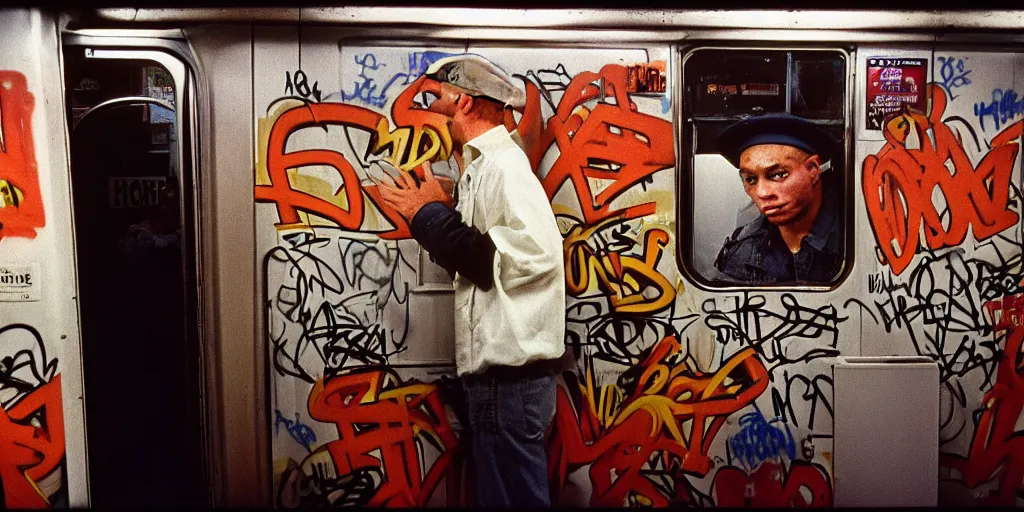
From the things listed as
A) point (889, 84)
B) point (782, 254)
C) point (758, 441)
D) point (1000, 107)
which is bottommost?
point (758, 441)

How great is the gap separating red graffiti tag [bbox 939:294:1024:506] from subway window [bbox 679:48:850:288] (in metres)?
1.00

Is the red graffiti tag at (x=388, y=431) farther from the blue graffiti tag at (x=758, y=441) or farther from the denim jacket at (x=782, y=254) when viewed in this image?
the denim jacket at (x=782, y=254)

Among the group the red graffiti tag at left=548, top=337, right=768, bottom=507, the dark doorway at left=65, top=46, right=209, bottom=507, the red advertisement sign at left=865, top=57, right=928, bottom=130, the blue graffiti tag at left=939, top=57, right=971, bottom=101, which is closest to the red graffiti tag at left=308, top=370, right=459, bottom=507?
the red graffiti tag at left=548, top=337, right=768, bottom=507

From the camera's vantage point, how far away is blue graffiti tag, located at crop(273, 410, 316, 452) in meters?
3.62

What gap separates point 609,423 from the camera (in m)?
3.68

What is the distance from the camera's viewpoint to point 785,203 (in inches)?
143

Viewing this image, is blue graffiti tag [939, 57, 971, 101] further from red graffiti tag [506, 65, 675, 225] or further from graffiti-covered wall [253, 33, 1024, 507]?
red graffiti tag [506, 65, 675, 225]

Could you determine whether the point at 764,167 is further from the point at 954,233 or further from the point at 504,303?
the point at 504,303

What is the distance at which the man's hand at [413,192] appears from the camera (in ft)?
11.4

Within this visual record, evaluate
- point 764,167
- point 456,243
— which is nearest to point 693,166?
point 764,167

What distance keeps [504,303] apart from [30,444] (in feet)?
8.22

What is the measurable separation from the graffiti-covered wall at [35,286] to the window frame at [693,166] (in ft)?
9.92

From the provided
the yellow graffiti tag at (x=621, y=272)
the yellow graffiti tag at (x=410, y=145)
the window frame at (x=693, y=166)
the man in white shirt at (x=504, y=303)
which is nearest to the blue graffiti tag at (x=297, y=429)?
the man in white shirt at (x=504, y=303)

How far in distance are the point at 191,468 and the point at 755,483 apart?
119 inches
